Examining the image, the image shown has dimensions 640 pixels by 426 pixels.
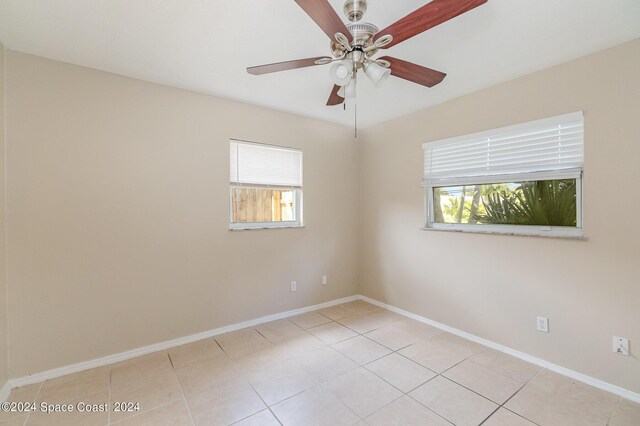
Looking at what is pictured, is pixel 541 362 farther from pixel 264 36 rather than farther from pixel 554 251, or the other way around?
pixel 264 36

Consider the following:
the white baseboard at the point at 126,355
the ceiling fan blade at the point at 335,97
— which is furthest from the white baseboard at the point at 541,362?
the ceiling fan blade at the point at 335,97

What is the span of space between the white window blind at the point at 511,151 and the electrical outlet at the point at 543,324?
4.07 ft

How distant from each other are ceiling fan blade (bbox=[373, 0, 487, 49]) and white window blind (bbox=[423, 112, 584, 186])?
162cm

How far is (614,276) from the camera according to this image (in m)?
1.99

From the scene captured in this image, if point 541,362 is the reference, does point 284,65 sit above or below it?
above

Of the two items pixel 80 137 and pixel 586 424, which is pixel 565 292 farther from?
pixel 80 137

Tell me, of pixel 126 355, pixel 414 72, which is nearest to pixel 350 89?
pixel 414 72

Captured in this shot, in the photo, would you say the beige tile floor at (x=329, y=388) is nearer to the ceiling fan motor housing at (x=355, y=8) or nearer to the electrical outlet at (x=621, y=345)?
the electrical outlet at (x=621, y=345)

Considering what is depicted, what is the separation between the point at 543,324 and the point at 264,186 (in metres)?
2.95

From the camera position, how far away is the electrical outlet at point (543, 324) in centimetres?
229

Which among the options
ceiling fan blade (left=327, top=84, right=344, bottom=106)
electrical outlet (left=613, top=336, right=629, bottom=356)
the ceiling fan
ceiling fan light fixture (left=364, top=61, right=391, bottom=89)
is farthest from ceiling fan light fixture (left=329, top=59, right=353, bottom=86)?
electrical outlet (left=613, top=336, right=629, bottom=356)

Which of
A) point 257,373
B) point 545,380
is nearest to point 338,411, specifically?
point 257,373

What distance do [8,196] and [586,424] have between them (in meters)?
4.14

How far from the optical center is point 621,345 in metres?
1.96
